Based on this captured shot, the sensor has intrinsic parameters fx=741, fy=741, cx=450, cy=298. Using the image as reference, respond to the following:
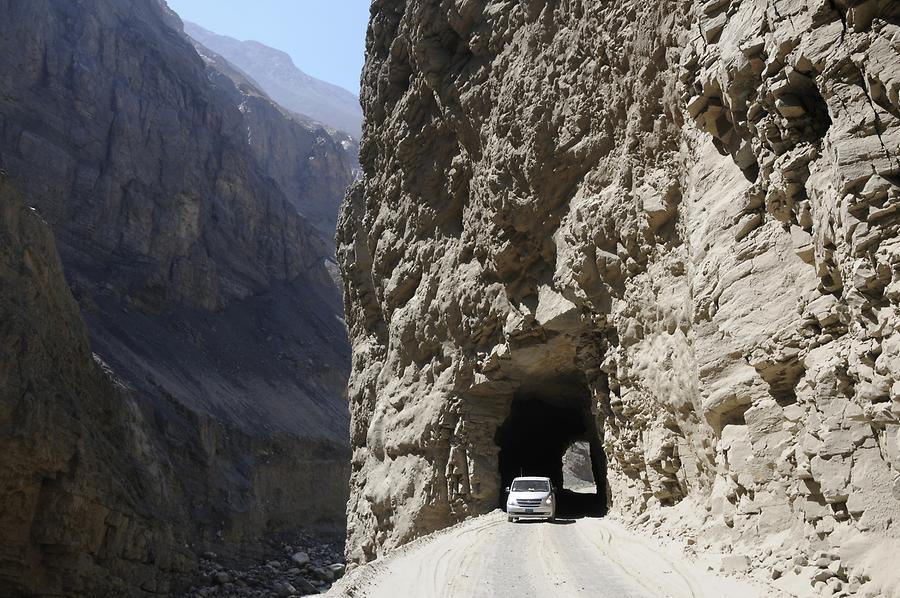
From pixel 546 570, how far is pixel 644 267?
23.2 feet

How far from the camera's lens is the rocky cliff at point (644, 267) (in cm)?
812

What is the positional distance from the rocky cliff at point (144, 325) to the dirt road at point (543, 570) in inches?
682

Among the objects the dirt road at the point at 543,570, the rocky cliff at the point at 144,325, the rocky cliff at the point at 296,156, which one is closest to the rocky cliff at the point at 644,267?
the dirt road at the point at 543,570

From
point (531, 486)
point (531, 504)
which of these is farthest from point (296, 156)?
point (531, 504)

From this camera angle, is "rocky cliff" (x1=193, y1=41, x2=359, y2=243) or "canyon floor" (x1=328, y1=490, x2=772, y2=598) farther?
"rocky cliff" (x1=193, y1=41, x2=359, y2=243)

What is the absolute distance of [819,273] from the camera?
9180 mm

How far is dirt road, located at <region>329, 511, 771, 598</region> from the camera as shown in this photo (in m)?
9.41

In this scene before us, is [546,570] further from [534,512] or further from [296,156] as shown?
[296,156]

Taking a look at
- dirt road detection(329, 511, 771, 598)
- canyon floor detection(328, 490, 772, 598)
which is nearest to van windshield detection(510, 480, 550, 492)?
canyon floor detection(328, 490, 772, 598)

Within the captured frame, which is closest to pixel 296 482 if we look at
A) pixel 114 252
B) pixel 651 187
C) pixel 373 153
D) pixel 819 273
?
pixel 114 252

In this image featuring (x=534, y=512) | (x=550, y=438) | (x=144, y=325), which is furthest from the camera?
(x=144, y=325)

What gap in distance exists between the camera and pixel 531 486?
1853cm

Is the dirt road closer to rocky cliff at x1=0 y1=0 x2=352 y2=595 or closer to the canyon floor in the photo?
the canyon floor

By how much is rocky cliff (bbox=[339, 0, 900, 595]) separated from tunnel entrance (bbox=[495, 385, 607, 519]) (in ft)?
0.98
